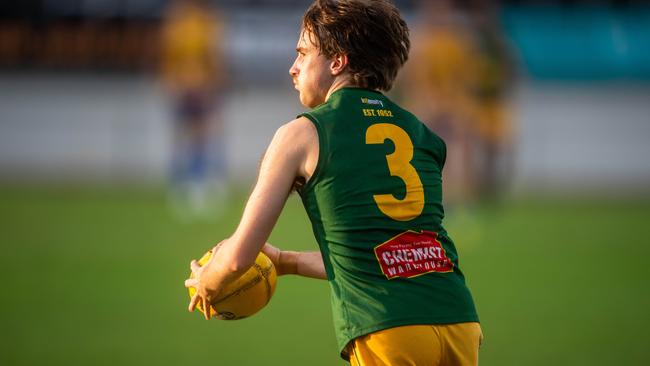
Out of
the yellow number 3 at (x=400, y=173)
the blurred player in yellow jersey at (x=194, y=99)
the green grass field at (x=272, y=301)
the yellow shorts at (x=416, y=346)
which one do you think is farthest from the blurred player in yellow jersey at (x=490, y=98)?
the yellow shorts at (x=416, y=346)

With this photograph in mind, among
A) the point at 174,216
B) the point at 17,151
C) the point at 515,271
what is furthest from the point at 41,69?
the point at 515,271

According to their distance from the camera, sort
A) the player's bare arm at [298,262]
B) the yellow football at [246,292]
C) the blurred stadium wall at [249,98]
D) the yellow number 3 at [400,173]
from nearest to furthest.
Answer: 1. the yellow number 3 at [400,173]
2. the yellow football at [246,292]
3. the player's bare arm at [298,262]
4. the blurred stadium wall at [249,98]

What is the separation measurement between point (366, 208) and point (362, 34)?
1.90ft

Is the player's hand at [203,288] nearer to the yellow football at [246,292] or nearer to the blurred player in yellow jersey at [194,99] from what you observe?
the yellow football at [246,292]

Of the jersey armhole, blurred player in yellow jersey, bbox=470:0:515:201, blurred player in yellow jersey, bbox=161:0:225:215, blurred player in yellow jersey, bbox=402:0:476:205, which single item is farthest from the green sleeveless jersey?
blurred player in yellow jersey, bbox=161:0:225:215

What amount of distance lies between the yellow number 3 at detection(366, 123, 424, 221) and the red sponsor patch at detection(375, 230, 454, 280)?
72mm

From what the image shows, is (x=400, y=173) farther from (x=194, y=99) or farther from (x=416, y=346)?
(x=194, y=99)

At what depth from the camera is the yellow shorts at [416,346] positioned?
317 cm

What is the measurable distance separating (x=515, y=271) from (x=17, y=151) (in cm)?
1215

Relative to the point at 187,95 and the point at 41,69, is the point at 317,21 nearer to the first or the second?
the point at 187,95

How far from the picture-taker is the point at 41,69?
1992cm

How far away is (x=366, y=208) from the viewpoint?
3.24 m

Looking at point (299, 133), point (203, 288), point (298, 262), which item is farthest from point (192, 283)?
point (299, 133)

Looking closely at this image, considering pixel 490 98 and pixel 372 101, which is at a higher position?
pixel 490 98
